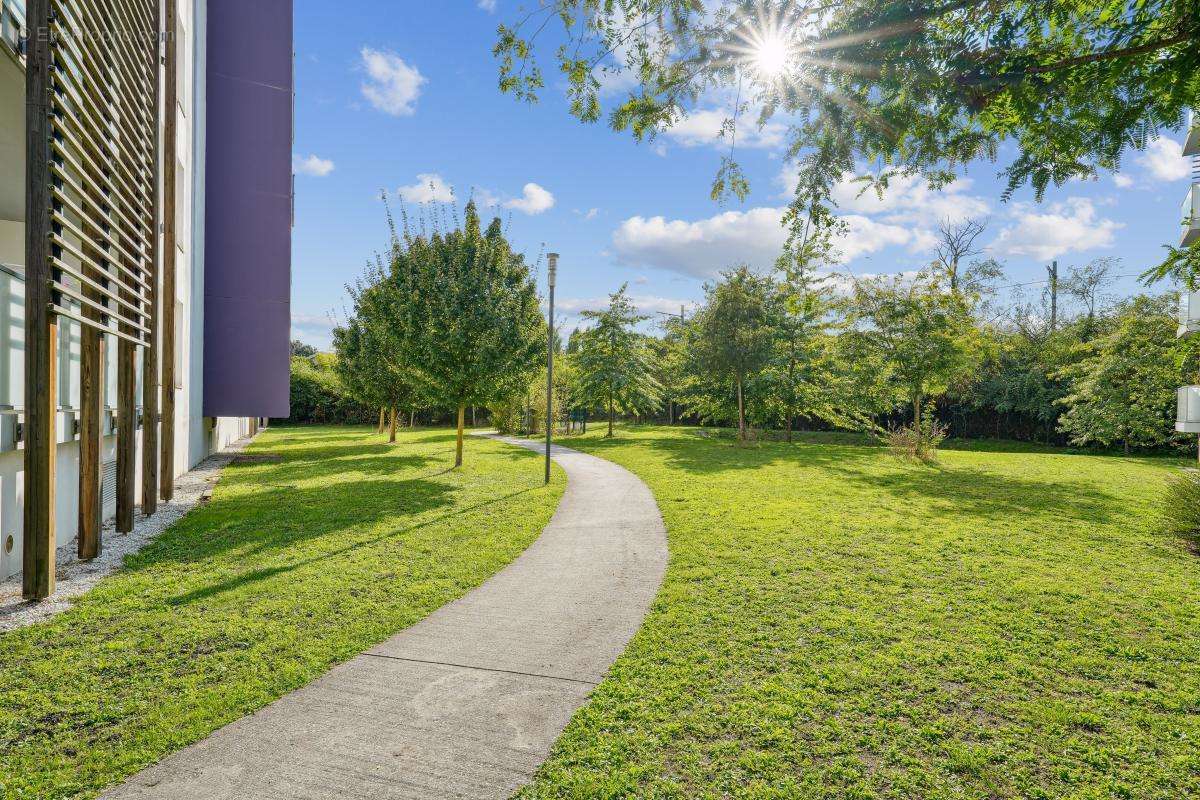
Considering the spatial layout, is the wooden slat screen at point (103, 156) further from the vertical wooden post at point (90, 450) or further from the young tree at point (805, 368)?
the young tree at point (805, 368)

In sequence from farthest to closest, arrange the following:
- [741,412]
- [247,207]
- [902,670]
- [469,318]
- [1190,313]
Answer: [741,412] < [247,207] < [1190,313] < [469,318] < [902,670]

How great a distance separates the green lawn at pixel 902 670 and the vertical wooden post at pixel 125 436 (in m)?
6.17

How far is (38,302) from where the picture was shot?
4.30 m

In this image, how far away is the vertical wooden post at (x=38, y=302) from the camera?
424 centimetres

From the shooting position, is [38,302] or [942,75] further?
[38,302]

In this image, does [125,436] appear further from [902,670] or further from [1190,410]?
[1190,410]

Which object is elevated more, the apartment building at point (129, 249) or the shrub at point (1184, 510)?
the apartment building at point (129, 249)

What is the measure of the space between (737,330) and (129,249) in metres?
15.7

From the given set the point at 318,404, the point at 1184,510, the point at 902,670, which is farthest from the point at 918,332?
the point at 318,404

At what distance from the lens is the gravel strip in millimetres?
4336

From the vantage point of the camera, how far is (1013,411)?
87.2ft

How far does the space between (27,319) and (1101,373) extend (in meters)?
27.5

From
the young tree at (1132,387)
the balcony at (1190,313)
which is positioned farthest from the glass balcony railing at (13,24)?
the young tree at (1132,387)

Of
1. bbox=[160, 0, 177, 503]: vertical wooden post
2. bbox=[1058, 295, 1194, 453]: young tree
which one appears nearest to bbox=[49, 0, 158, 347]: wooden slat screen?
bbox=[160, 0, 177, 503]: vertical wooden post
